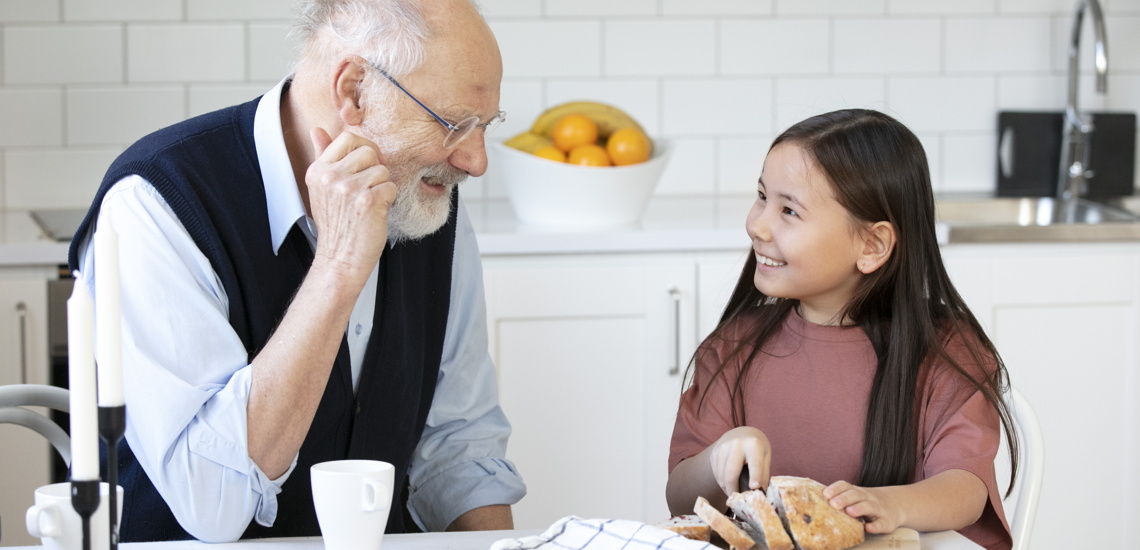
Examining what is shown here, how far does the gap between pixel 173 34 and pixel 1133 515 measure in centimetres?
244

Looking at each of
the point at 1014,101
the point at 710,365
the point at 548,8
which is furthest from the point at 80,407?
the point at 1014,101

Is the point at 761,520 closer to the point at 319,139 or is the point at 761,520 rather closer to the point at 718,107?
the point at 319,139

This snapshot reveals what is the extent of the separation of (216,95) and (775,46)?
1.42m

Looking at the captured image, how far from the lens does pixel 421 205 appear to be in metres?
1.14

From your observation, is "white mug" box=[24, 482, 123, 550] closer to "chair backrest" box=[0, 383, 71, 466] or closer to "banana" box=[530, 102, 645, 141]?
"chair backrest" box=[0, 383, 71, 466]

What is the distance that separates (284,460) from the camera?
94 centimetres

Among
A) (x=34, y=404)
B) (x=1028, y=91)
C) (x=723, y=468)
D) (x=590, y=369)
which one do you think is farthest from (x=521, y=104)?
(x=723, y=468)

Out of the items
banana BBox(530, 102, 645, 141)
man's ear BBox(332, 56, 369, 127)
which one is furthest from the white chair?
banana BBox(530, 102, 645, 141)

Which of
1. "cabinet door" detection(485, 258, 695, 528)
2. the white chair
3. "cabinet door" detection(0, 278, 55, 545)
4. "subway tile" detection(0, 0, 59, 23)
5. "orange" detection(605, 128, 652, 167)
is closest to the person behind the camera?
the white chair

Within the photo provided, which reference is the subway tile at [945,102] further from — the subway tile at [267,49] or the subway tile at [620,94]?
the subway tile at [267,49]

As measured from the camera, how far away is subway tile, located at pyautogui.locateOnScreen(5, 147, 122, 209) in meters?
2.38

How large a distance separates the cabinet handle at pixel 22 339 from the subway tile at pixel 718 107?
1.52 m

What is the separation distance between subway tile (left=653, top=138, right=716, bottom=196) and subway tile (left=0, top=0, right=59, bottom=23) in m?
1.55

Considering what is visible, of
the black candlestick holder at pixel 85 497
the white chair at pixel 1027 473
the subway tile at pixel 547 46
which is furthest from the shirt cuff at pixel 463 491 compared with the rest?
the subway tile at pixel 547 46
